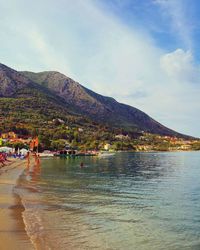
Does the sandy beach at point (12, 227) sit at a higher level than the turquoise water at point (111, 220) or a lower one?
higher

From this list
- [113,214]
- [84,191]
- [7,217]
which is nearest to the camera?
[7,217]

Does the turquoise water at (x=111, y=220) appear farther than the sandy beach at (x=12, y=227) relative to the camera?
Yes

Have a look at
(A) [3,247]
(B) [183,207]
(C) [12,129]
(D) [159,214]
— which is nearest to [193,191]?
(B) [183,207]

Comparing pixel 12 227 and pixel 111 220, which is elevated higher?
pixel 12 227

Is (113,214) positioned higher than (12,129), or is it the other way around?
(12,129)

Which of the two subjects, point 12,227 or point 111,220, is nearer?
point 12,227

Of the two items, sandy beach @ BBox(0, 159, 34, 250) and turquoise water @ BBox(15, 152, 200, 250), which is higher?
sandy beach @ BBox(0, 159, 34, 250)

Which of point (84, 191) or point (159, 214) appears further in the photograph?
point (84, 191)

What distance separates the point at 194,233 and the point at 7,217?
1083cm

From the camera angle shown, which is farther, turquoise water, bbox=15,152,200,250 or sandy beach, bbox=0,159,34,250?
turquoise water, bbox=15,152,200,250

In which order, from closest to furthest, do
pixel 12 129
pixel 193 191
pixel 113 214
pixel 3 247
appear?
pixel 3 247, pixel 113 214, pixel 193 191, pixel 12 129

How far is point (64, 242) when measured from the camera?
1680 cm

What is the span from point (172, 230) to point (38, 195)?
1624 centimetres

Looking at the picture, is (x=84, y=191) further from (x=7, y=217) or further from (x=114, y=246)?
(x=114, y=246)
